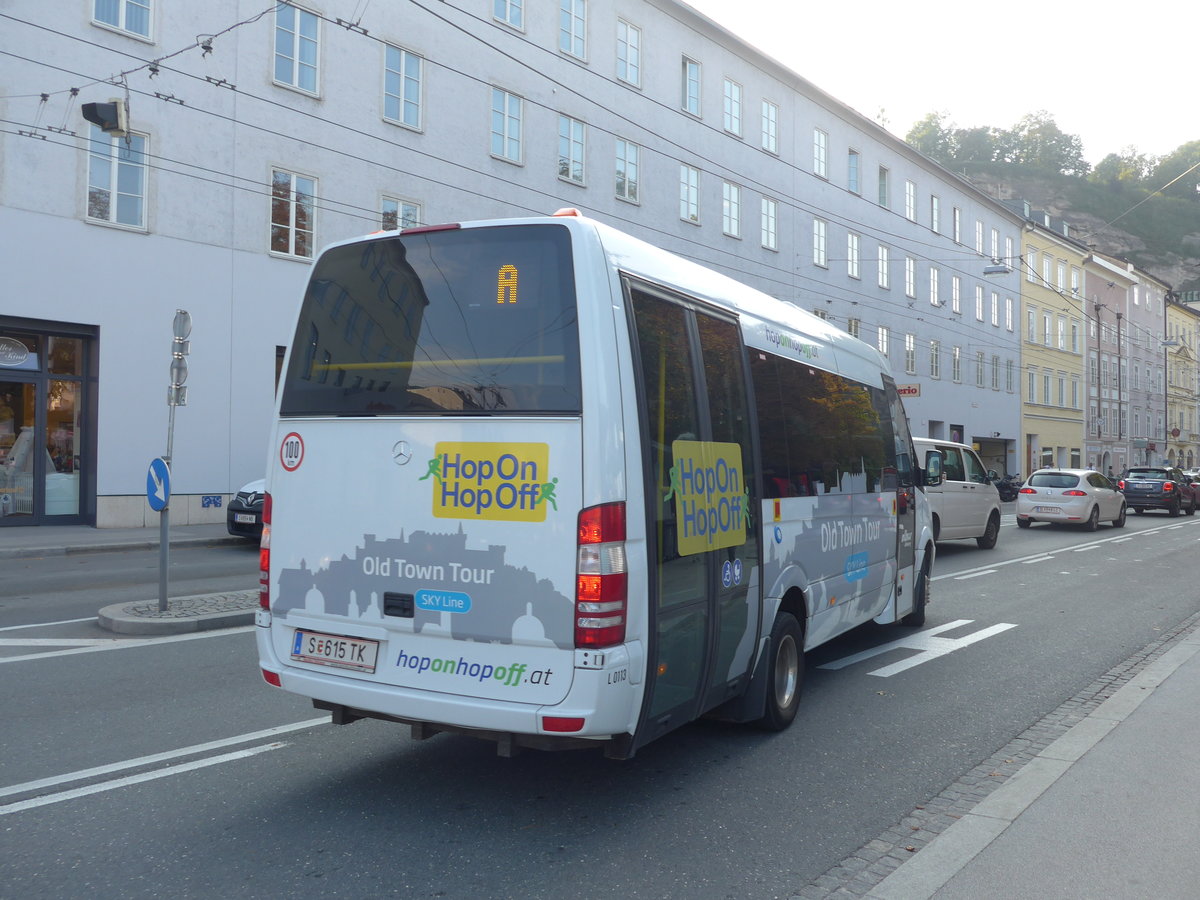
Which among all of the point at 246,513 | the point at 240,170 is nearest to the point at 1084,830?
the point at 246,513

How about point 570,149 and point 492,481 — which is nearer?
point 492,481

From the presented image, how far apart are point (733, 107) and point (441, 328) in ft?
102

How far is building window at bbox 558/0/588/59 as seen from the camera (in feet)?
86.4

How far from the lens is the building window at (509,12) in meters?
24.4

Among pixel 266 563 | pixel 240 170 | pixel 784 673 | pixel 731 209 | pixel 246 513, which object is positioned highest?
pixel 731 209

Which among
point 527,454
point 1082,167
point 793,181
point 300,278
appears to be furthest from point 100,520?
point 1082,167

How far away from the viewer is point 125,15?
59.0 ft

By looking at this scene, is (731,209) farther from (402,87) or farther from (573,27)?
(402,87)

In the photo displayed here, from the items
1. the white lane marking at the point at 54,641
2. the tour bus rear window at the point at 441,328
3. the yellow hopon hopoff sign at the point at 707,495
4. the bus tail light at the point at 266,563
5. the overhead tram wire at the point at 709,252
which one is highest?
the overhead tram wire at the point at 709,252

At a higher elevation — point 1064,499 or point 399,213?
point 399,213

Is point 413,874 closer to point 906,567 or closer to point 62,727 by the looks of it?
point 62,727

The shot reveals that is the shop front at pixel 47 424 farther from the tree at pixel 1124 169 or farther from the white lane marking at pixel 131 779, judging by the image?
the tree at pixel 1124 169

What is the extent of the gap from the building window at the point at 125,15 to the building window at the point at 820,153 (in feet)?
82.0

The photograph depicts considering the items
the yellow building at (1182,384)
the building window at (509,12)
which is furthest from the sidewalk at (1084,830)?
the yellow building at (1182,384)
